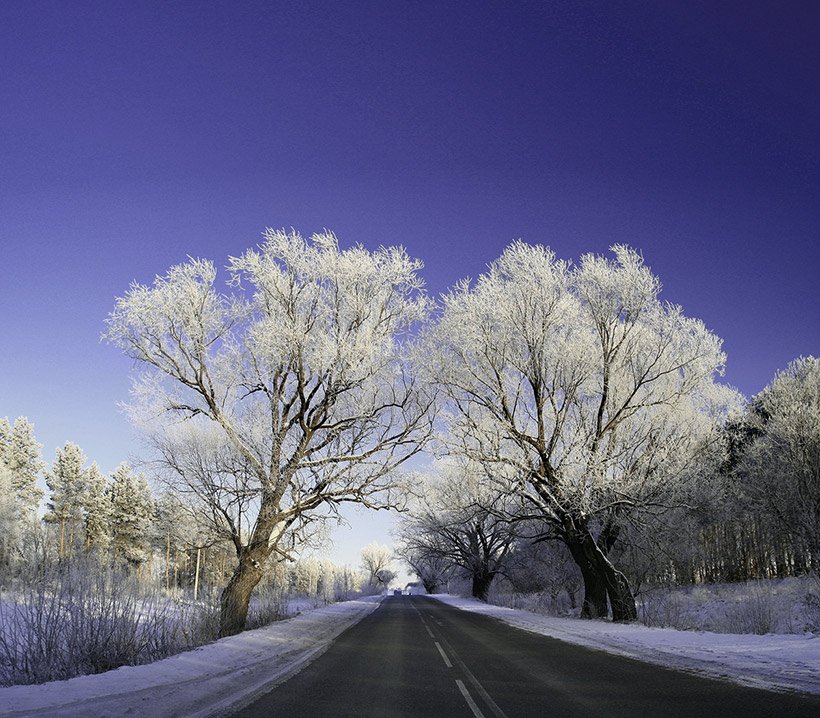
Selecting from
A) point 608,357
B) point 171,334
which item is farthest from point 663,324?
point 171,334

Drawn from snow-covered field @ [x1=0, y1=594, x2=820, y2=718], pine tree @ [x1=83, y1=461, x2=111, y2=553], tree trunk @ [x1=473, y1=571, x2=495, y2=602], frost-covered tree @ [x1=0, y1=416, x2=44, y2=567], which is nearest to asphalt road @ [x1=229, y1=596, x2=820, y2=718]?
snow-covered field @ [x1=0, y1=594, x2=820, y2=718]

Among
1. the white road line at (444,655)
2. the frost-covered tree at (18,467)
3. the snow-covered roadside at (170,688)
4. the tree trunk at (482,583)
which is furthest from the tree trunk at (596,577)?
the frost-covered tree at (18,467)

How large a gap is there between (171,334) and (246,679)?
10.9 metres

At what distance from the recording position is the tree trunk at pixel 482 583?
52.7m

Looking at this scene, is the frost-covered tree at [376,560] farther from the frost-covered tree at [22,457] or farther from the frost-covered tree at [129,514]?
the frost-covered tree at [22,457]

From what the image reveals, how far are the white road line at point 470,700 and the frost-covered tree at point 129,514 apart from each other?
60.3 metres

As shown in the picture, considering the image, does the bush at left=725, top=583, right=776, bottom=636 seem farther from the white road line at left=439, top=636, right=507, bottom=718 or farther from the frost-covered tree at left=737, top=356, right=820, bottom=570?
the white road line at left=439, top=636, right=507, bottom=718

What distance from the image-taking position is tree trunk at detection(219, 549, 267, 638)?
634 inches

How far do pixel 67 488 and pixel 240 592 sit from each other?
5065 centimetres

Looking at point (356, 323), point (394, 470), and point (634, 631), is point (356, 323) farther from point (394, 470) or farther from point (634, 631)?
point (634, 631)

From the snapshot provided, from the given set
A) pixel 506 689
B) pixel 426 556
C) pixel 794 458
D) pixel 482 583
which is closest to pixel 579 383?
pixel 794 458

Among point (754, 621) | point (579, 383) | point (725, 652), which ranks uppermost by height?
point (579, 383)

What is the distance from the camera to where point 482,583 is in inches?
2100

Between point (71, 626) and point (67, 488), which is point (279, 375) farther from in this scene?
point (67, 488)
